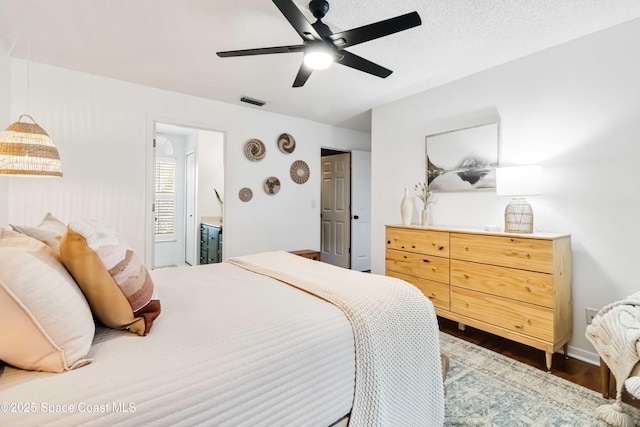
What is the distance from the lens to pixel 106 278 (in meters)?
0.98

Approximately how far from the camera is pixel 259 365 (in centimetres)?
89

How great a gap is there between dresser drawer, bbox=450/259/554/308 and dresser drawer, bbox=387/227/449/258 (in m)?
0.17

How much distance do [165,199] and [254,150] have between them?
222 cm

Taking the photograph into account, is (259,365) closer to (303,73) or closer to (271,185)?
(303,73)

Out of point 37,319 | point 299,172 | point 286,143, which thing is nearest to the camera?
point 37,319

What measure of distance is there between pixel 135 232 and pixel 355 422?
3.15m

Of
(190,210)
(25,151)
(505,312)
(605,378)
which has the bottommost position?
(605,378)

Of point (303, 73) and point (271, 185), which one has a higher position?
point (303, 73)

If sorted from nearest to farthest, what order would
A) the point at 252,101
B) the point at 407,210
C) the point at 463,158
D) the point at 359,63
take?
the point at 359,63 < the point at 463,158 < the point at 407,210 < the point at 252,101

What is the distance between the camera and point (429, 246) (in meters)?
2.76

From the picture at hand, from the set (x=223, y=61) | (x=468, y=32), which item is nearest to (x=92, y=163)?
(x=223, y=61)

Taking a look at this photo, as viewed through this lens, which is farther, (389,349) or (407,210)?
(407,210)

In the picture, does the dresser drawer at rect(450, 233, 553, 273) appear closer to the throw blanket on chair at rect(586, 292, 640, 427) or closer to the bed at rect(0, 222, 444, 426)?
the throw blanket on chair at rect(586, 292, 640, 427)

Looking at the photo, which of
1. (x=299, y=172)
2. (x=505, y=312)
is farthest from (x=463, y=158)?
(x=299, y=172)
